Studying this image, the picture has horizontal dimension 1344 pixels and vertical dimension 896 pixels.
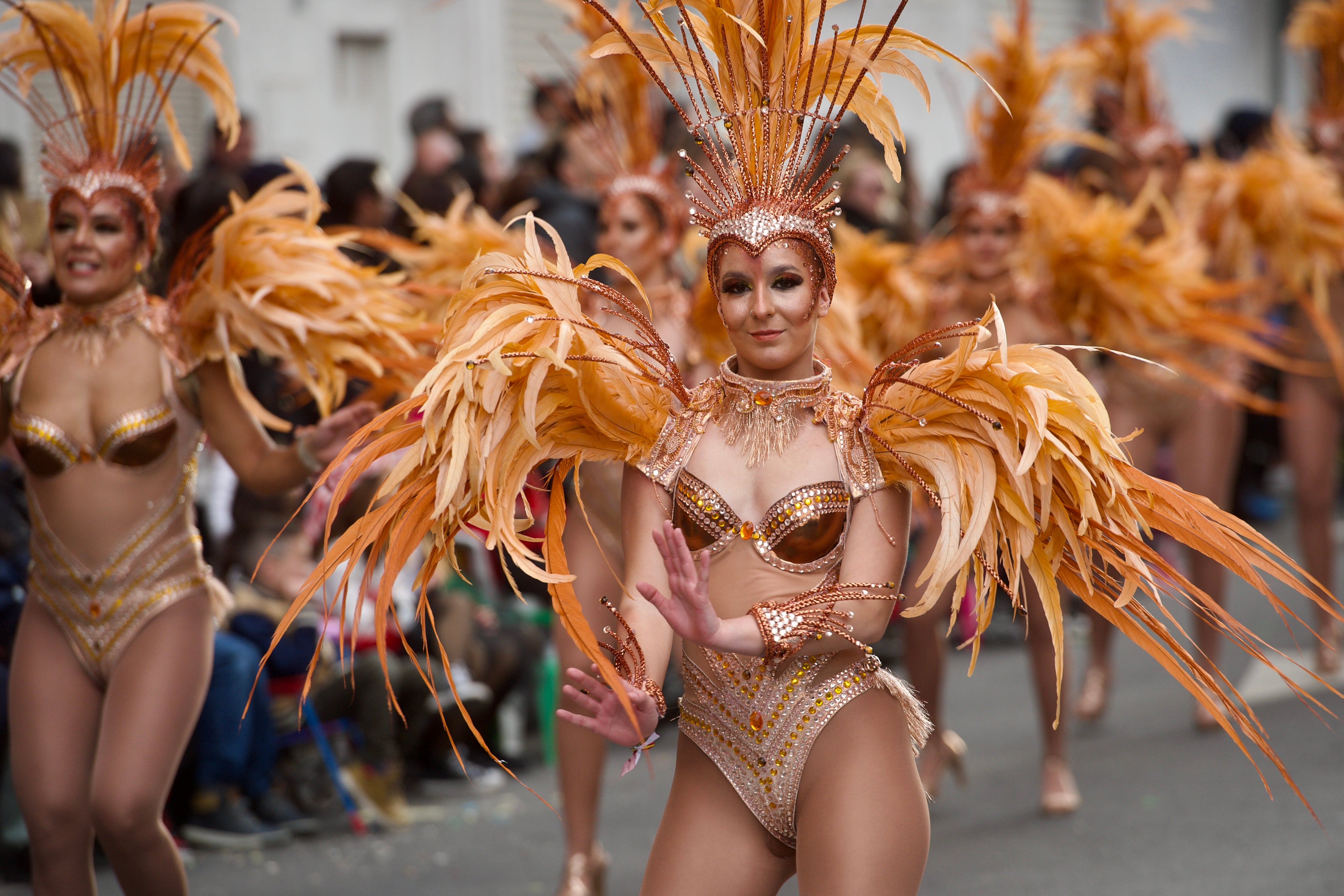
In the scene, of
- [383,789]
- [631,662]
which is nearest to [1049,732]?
[383,789]

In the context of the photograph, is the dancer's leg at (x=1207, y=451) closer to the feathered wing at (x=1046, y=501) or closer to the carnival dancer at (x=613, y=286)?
the carnival dancer at (x=613, y=286)

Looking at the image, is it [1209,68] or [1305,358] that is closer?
[1305,358]

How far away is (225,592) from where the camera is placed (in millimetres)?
3818

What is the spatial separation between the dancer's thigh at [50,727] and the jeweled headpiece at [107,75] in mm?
1087

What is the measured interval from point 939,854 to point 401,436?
9.91ft

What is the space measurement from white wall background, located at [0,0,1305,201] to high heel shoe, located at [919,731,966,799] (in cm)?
487

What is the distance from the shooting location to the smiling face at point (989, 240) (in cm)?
550

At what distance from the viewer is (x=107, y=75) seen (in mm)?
3785

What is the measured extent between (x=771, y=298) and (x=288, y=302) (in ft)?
5.35

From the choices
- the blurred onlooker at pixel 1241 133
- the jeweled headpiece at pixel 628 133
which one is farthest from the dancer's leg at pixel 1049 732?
the blurred onlooker at pixel 1241 133

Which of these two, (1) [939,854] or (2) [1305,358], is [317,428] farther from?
(2) [1305,358]

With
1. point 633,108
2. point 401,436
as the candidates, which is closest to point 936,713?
point 633,108

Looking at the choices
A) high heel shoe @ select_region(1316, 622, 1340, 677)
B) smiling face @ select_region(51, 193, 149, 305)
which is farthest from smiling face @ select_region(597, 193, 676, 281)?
high heel shoe @ select_region(1316, 622, 1340, 677)

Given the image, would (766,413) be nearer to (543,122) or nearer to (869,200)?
(869,200)
